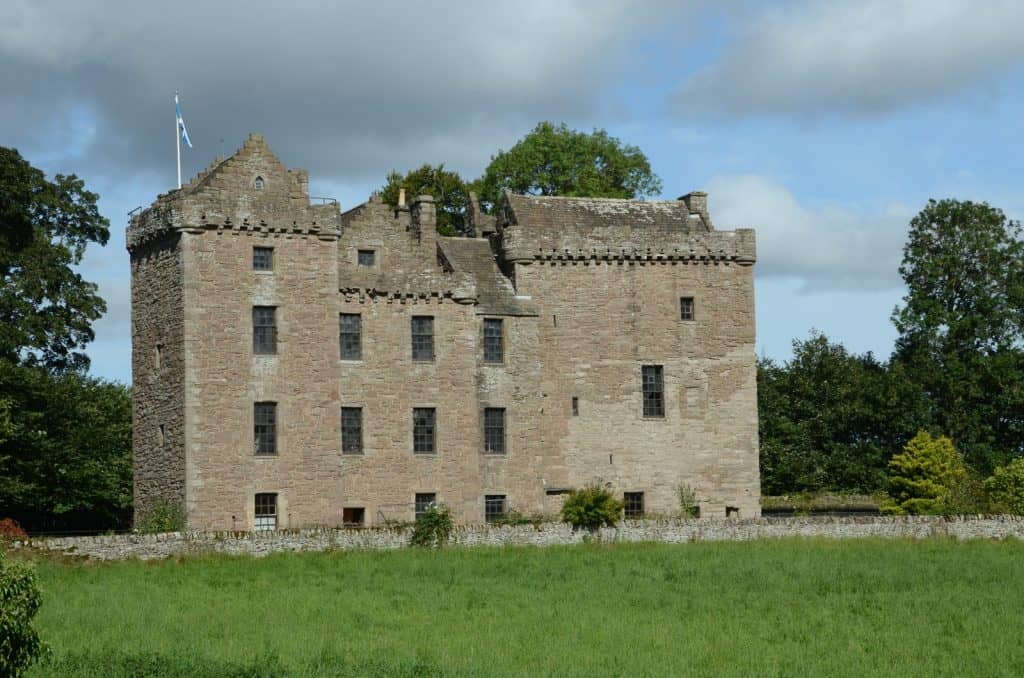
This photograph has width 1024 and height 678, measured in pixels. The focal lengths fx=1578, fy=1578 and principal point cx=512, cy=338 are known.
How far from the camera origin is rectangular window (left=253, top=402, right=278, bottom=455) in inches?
1722

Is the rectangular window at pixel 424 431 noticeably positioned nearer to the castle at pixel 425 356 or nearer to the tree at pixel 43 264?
the castle at pixel 425 356

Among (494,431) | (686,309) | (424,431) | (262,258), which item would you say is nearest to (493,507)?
(494,431)

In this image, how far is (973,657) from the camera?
82.8 ft

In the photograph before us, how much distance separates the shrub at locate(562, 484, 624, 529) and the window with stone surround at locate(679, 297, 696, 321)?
807 centimetres

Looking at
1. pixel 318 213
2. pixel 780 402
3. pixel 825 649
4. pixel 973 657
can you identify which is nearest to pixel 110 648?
pixel 825 649

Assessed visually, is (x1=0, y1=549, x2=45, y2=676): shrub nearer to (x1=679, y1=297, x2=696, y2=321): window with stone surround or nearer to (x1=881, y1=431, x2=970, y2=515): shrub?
(x1=679, y1=297, x2=696, y2=321): window with stone surround

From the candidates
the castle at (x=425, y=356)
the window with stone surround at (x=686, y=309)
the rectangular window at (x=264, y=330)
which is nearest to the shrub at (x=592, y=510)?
the castle at (x=425, y=356)

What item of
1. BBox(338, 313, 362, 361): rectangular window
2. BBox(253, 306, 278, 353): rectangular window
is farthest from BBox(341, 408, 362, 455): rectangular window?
BBox(253, 306, 278, 353): rectangular window

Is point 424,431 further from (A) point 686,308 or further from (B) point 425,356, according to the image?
(A) point 686,308

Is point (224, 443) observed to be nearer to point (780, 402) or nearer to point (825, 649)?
point (825, 649)

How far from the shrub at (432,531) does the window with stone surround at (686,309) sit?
12194 mm

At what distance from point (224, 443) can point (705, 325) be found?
16077 mm

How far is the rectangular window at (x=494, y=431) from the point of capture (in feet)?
156

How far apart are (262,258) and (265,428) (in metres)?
4.79
